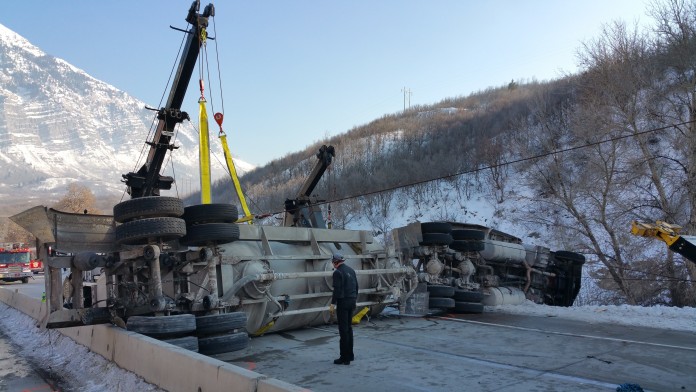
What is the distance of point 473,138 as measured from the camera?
53438 mm

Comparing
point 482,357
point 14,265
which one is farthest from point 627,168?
point 14,265

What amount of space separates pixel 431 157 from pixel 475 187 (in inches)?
382

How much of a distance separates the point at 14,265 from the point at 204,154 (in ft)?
89.8

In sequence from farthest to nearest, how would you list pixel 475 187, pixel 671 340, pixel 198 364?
1. pixel 475 187
2. pixel 671 340
3. pixel 198 364

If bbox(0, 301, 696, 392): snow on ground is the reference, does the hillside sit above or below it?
above

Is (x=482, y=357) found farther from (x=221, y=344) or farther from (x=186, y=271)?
(x=186, y=271)

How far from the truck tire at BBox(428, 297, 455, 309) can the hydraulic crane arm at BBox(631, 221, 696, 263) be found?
156 inches

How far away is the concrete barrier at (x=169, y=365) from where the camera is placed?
4.50 meters

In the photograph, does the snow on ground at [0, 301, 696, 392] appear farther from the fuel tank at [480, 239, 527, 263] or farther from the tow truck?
the fuel tank at [480, 239, 527, 263]

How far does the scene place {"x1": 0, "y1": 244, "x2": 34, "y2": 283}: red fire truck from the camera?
3528 centimetres

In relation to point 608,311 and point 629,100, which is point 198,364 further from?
point 629,100

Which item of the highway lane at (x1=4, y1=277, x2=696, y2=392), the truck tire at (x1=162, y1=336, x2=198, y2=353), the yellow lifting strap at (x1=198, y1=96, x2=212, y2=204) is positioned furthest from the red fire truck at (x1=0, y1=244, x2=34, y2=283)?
the truck tire at (x1=162, y1=336, x2=198, y2=353)

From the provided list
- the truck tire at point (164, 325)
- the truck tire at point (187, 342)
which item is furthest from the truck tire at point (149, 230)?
the truck tire at point (187, 342)

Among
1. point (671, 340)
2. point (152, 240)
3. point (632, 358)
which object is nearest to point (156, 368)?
point (152, 240)
